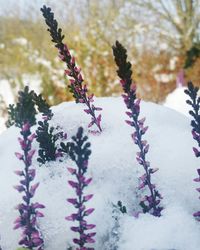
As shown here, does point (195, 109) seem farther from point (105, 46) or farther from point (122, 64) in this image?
point (105, 46)

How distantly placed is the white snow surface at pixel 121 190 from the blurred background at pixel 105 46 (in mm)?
9918

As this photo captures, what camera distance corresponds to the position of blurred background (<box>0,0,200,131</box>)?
1411cm

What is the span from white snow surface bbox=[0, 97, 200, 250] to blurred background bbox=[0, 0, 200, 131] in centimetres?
992

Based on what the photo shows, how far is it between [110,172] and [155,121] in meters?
0.33

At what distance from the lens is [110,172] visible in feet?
4.58

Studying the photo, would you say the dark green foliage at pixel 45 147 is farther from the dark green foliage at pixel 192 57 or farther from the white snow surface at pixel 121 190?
the dark green foliage at pixel 192 57

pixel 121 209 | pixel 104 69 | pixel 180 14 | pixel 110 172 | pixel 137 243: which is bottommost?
pixel 137 243

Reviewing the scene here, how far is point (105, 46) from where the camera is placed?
14734 mm

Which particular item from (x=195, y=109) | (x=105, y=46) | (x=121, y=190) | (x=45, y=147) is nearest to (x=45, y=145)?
(x=45, y=147)

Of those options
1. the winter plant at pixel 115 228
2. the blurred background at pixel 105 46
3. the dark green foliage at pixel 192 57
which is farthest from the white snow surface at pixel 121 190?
the dark green foliage at pixel 192 57

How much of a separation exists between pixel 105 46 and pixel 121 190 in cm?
1365

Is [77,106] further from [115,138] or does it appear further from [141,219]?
[141,219]

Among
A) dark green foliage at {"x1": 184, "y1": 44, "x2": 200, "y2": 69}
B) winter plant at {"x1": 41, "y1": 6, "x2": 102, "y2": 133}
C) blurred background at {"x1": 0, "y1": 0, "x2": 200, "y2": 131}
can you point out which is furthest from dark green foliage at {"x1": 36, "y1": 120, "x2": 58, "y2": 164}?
dark green foliage at {"x1": 184, "y1": 44, "x2": 200, "y2": 69}

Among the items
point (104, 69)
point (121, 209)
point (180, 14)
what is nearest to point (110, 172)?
point (121, 209)
